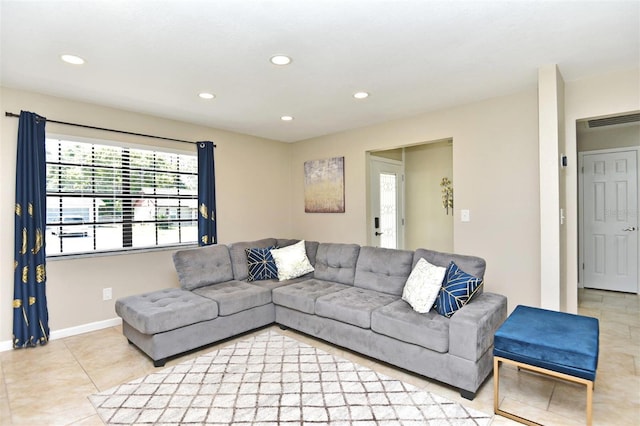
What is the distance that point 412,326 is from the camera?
2551 millimetres

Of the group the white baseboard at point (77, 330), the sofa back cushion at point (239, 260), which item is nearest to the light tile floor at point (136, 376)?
the white baseboard at point (77, 330)

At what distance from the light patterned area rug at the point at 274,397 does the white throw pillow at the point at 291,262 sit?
119cm

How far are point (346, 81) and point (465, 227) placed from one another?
6.80 feet

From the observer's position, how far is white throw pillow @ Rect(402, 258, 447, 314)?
272cm

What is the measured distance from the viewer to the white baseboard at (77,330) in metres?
3.16

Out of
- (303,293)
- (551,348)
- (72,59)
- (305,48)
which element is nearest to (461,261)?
(551,348)

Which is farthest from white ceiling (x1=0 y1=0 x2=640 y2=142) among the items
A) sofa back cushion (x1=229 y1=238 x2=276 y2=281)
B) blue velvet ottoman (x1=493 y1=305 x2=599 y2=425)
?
blue velvet ottoman (x1=493 y1=305 x2=599 y2=425)

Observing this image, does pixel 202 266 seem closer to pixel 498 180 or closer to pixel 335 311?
pixel 335 311

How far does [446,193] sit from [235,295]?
3.57 m

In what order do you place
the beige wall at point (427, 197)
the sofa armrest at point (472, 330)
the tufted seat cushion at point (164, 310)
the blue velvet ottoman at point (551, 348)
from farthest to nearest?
1. the beige wall at point (427, 197)
2. the tufted seat cushion at point (164, 310)
3. the sofa armrest at point (472, 330)
4. the blue velvet ottoman at point (551, 348)

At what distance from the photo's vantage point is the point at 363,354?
9.57ft

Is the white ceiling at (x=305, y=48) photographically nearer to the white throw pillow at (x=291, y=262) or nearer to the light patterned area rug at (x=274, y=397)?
the white throw pillow at (x=291, y=262)

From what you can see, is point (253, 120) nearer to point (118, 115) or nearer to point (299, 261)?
point (118, 115)

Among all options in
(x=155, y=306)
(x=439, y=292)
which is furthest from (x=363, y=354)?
(x=155, y=306)
